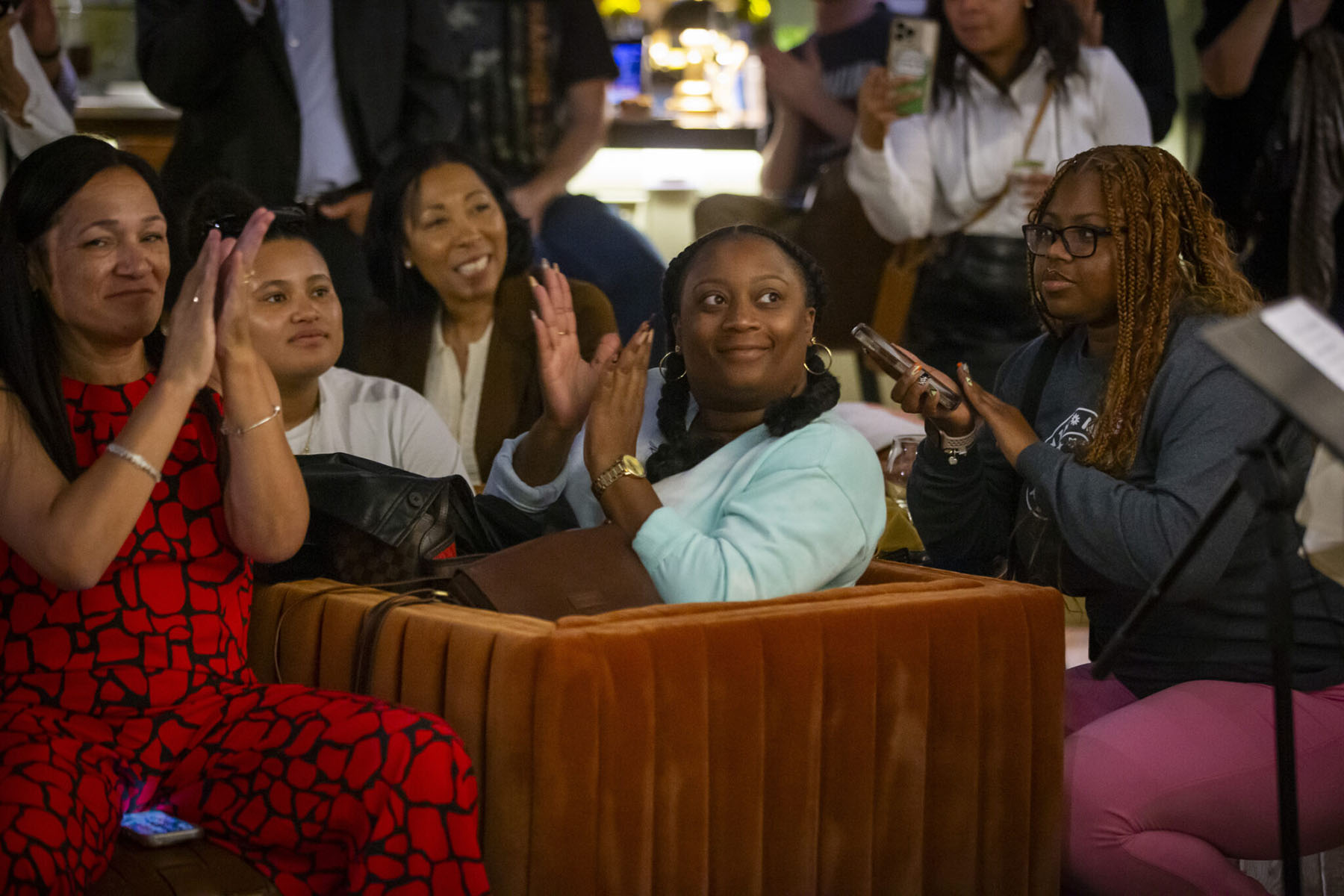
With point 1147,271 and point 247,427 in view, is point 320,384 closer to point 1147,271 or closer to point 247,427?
point 247,427

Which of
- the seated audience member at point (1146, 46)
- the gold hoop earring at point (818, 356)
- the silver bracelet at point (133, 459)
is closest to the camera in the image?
the silver bracelet at point (133, 459)

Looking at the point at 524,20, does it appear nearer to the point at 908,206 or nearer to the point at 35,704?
the point at 908,206

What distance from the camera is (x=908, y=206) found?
13.2ft

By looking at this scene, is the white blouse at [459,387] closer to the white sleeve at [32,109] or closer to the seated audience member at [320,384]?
the seated audience member at [320,384]

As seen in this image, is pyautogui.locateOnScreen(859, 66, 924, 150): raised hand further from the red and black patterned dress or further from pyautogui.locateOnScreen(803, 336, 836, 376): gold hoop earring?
the red and black patterned dress

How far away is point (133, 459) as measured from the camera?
6.16 ft

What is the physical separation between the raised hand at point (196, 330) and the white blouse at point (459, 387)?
1569 mm

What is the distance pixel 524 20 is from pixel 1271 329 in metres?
3.07

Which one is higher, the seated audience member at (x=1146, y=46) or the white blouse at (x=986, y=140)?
the seated audience member at (x=1146, y=46)

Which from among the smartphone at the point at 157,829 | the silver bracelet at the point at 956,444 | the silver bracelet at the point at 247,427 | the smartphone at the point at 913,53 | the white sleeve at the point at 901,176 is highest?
the smartphone at the point at 913,53

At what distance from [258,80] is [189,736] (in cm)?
246

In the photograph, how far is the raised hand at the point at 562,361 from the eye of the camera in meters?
2.51

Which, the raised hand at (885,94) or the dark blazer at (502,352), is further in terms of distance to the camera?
the raised hand at (885,94)

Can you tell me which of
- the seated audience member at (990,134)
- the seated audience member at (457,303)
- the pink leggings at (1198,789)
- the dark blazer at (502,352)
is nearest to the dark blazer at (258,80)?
the seated audience member at (457,303)
